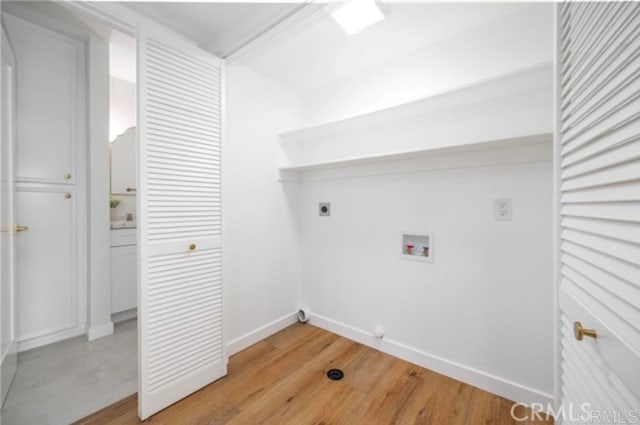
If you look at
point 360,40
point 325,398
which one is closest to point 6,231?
point 325,398

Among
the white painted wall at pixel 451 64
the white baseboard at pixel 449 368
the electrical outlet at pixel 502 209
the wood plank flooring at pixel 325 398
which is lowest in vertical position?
the wood plank flooring at pixel 325 398

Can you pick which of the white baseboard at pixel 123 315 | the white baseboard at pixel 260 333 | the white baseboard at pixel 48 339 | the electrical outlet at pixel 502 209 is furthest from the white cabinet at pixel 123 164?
the electrical outlet at pixel 502 209

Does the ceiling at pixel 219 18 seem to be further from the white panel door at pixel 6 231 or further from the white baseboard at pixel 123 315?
the white baseboard at pixel 123 315

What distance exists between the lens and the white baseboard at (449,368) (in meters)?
1.56

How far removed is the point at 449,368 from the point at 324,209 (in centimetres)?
157

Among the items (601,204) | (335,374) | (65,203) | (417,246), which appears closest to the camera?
(601,204)

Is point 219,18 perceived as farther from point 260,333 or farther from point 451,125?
point 260,333

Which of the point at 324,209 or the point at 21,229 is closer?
the point at 21,229

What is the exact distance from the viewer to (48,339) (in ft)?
7.27

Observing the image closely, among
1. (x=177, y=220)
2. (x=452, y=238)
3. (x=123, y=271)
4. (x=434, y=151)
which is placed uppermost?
(x=434, y=151)

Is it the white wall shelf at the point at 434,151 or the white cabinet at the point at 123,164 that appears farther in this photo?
the white cabinet at the point at 123,164

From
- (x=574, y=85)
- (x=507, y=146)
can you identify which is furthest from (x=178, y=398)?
(x=507, y=146)

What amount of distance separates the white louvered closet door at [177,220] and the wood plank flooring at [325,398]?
0.50ft

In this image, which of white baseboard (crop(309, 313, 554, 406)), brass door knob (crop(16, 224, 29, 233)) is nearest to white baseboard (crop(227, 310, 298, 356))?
white baseboard (crop(309, 313, 554, 406))
